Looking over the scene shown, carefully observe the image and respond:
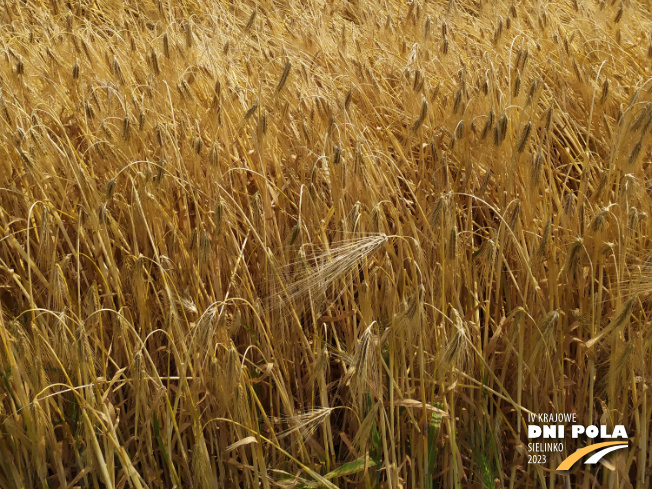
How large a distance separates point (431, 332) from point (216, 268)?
442 mm

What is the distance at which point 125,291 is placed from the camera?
1334 millimetres

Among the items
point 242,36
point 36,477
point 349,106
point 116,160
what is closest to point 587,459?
point 349,106

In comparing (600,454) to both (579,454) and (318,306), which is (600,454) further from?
(318,306)

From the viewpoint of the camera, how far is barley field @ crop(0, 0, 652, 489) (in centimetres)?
106

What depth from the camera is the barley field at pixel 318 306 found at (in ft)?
3.49

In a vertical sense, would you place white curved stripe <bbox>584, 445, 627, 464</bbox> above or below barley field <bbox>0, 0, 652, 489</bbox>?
below

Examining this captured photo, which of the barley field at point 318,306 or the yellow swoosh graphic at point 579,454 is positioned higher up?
the barley field at point 318,306

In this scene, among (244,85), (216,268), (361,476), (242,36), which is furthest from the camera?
(242,36)

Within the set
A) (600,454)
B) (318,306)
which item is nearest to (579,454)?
(600,454)

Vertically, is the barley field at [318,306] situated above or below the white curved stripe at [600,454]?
above

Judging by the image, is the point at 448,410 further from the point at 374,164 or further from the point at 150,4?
the point at 150,4

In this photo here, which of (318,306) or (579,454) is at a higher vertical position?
(318,306)

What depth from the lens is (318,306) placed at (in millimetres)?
1165

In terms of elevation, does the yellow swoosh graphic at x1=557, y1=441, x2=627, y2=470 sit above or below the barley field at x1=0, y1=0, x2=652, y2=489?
below
